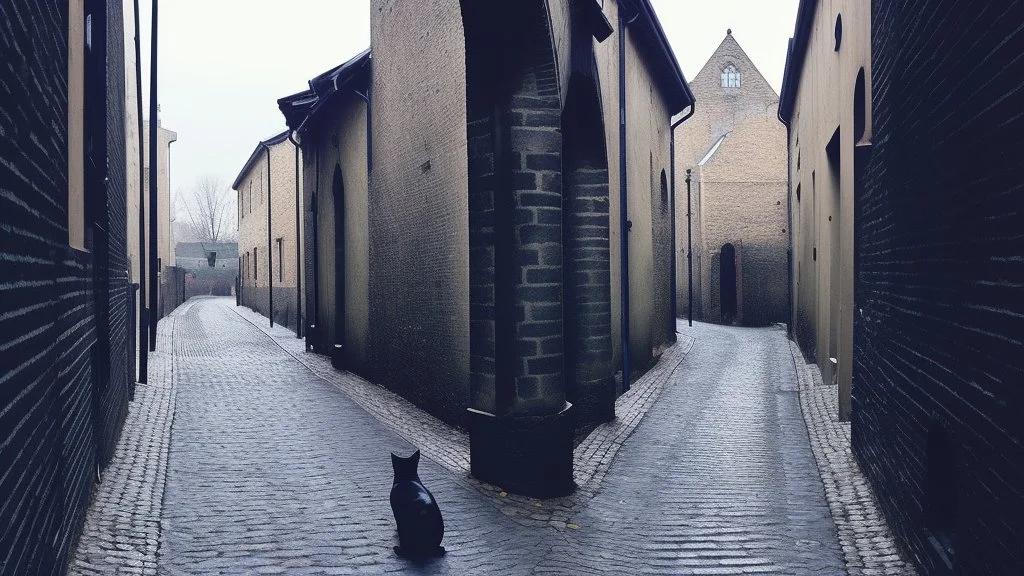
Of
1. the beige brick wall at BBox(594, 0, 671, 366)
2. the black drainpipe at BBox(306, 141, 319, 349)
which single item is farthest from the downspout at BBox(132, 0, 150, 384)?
the beige brick wall at BBox(594, 0, 671, 366)

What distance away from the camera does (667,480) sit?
23.5 feet

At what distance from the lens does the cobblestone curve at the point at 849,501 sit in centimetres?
509

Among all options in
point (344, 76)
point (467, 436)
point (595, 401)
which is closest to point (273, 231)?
point (344, 76)

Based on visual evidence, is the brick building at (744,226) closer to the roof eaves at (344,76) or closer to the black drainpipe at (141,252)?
the roof eaves at (344,76)

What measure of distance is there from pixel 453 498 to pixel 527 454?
2.27 ft

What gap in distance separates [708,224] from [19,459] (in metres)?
27.5

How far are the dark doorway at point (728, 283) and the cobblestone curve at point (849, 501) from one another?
18.6 meters

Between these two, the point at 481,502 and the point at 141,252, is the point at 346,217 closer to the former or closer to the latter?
the point at 141,252

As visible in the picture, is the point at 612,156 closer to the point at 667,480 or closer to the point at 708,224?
the point at 667,480

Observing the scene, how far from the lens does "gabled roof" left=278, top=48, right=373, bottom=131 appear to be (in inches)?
534

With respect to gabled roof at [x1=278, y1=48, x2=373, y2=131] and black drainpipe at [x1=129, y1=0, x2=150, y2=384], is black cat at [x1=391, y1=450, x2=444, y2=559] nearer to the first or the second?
black drainpipe at [x1=129, y1=0, x2=150, y2=384]

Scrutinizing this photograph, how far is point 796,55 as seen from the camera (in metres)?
17.0

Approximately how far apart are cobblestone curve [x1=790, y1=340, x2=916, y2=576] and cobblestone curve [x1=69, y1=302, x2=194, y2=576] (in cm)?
408

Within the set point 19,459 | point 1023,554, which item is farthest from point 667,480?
point 19,459
